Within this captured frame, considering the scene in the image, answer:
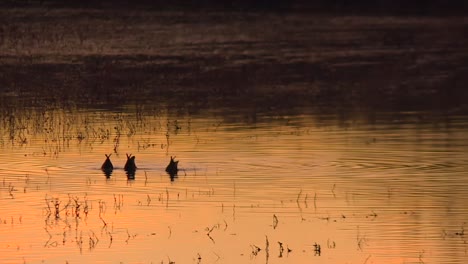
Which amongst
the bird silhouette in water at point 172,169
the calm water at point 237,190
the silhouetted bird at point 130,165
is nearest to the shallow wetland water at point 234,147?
the calm water at point 237,190

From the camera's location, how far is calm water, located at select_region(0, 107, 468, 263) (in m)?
15.2

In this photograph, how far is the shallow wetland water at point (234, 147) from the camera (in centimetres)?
1556

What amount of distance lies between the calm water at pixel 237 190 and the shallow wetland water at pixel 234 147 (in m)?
0.04

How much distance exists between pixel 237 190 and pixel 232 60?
68.1ft

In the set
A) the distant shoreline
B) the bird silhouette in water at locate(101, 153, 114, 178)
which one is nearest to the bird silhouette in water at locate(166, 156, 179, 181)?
the bird silhouette in water at locate(101, 153, 114, 178)

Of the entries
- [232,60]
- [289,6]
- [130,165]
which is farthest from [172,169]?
[289,6]

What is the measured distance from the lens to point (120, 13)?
55000mm

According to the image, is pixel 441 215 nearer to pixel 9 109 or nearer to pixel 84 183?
pixel 84 183

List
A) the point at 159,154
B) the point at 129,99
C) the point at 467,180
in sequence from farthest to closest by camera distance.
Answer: the point at 129,99, the point at 159,154, the point at 467,180

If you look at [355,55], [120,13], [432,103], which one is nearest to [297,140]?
[432,103]

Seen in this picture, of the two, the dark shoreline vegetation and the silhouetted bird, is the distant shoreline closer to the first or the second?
the dark shoreline vegetation

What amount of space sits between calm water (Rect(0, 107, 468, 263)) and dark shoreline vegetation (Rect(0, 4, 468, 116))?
3.60 meters

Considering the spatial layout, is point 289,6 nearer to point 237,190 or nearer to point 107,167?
A: point 107,167

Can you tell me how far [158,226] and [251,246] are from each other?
1604mm
